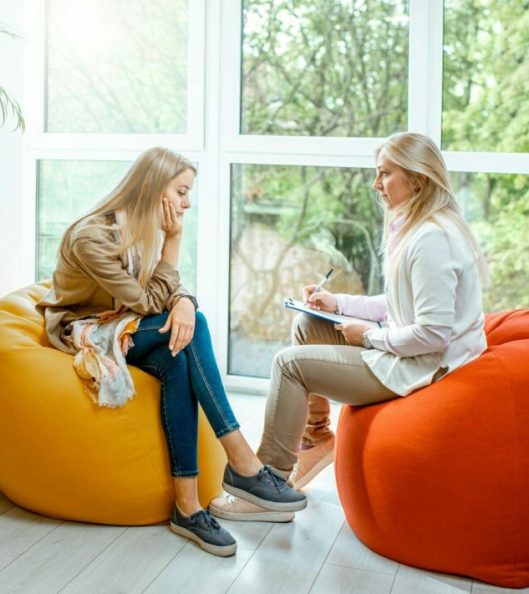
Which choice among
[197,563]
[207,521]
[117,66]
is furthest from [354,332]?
[117,66]

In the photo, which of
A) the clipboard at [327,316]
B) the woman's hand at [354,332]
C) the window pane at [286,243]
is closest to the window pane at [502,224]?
the window pane at [286,243]

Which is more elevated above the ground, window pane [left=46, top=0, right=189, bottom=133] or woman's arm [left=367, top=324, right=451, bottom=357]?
window pane [left=46, top=0, right=189, bottom=133]

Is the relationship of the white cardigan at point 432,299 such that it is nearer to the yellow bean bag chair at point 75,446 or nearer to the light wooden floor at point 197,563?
the light wooden floor at point 197,563

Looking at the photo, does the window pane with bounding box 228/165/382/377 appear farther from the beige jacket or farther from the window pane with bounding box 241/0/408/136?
the beige jacket

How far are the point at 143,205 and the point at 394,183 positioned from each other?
0.75 metres

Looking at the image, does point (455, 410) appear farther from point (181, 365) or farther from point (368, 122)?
point (368, 122)

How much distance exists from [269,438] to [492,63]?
192 centimetres

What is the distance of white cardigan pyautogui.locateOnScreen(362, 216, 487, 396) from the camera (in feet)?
7.77

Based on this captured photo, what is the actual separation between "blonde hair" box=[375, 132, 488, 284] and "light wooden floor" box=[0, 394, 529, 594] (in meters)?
0.82

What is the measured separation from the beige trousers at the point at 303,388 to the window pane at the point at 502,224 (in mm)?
1382

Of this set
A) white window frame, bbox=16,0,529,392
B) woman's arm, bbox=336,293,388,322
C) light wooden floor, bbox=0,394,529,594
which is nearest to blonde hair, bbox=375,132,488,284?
woman's arm, bbox=336,293,388,322

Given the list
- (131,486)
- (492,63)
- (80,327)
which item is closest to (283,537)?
(131,486)

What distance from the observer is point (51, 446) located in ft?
8.39

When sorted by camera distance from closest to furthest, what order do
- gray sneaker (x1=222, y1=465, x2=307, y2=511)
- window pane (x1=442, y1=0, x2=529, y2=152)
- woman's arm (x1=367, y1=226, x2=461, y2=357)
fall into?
woman's arm (x1=367, y1=226, x2=461, y2=357)
gray sneaker (x1=222, y1=465, x2=307, y2=511)
window pane (x1=442, y1=0, x2=529, y2=152)
